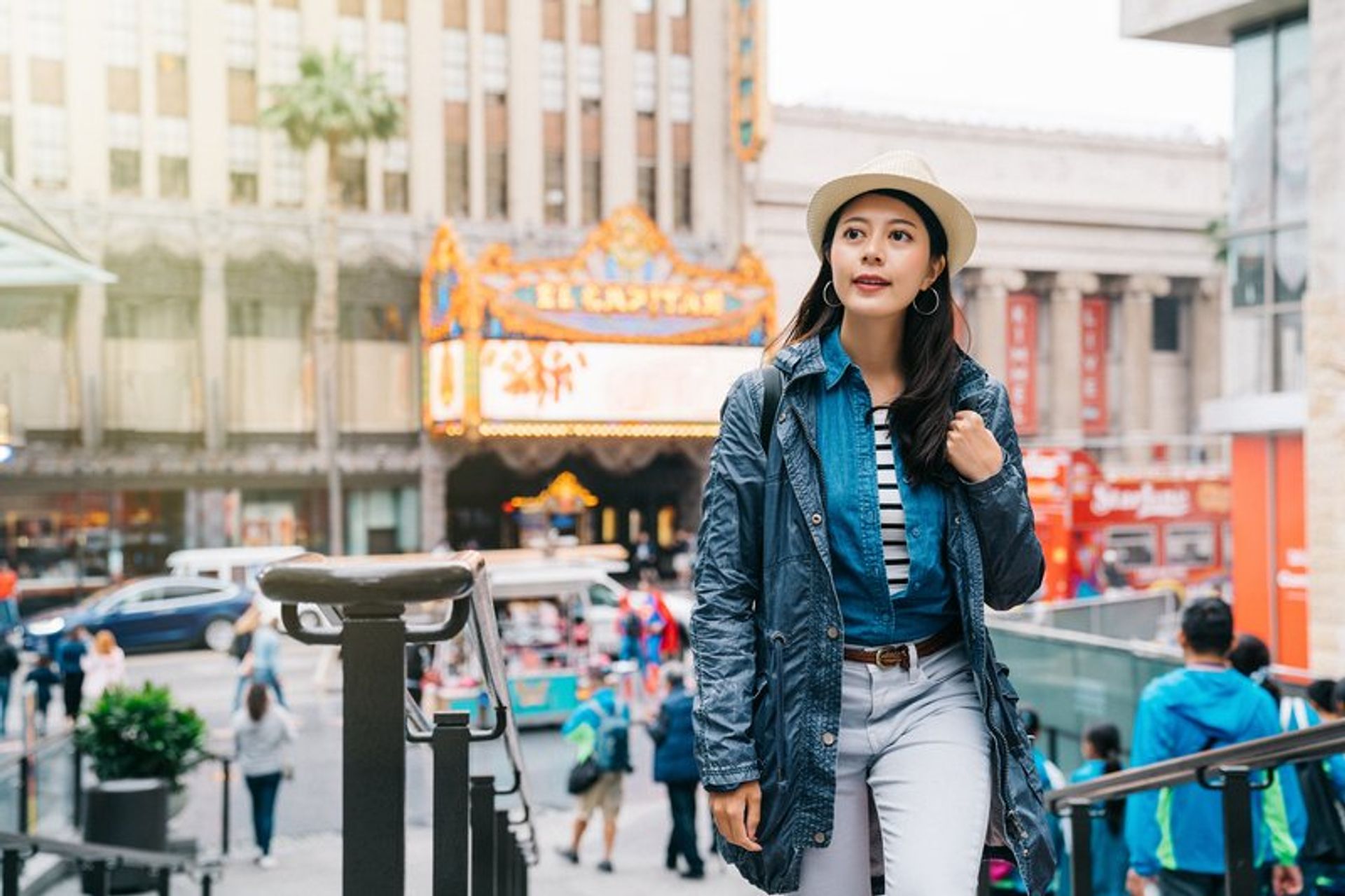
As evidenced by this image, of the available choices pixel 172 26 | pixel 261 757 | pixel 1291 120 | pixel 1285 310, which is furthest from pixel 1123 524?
pixel 172 26

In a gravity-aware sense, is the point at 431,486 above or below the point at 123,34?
below

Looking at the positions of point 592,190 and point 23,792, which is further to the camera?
point 592,190

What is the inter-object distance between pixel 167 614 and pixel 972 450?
2276cm

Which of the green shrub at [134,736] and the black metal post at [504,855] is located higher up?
the black metal post at [504,855]

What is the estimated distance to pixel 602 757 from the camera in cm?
1095

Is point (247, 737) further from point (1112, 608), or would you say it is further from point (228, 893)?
point (1112, 608)

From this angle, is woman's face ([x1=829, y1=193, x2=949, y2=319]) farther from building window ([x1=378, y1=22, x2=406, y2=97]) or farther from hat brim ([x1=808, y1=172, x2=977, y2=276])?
building window ([x1=378, y1=22, x2=406, y2=97])

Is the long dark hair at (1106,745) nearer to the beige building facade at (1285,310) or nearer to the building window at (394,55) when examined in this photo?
the beige building facade at (1285,310)

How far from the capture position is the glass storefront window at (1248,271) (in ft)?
44.7

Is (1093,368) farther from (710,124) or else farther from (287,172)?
(287,172)

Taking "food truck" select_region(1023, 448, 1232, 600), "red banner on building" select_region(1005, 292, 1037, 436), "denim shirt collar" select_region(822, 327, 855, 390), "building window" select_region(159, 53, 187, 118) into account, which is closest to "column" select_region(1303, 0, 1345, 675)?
"denim shirt collar" select_region(822, 327, 855, 390)

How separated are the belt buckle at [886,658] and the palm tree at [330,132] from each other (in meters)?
29.4

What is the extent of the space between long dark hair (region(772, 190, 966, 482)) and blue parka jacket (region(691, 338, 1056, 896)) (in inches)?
2.5

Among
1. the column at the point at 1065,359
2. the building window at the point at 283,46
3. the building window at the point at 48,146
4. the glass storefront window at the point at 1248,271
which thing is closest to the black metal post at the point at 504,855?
the glass storefront window at the point at 1248,271
